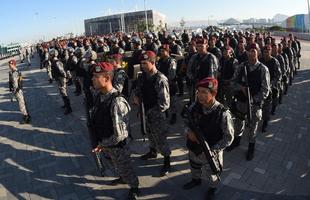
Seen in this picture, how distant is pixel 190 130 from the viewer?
13.7 feet

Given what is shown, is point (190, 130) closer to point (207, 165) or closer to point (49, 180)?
point (207, 165)

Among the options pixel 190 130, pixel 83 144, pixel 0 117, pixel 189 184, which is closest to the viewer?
pixel 190 130

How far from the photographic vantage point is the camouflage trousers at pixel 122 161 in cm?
455

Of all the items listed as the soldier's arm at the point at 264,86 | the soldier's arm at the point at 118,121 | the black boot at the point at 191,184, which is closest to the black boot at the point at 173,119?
the soldier's arm at the point at 264,86

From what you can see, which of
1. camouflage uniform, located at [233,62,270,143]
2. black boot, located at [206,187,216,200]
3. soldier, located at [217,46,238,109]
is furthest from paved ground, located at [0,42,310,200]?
soldier, located at [217,46,238,109]

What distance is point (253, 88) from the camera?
593 cm

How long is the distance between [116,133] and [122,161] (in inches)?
22.5

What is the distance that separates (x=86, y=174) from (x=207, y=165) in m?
2.50

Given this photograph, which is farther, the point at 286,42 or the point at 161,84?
the point at 286,42

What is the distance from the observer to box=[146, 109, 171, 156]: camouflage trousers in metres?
5.40

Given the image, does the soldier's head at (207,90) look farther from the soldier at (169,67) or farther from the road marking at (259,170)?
the soldier at (169,67)

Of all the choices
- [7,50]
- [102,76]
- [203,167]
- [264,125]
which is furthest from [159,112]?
[7,50]

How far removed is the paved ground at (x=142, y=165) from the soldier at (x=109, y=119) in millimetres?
935

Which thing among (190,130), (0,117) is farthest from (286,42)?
(0,117)
